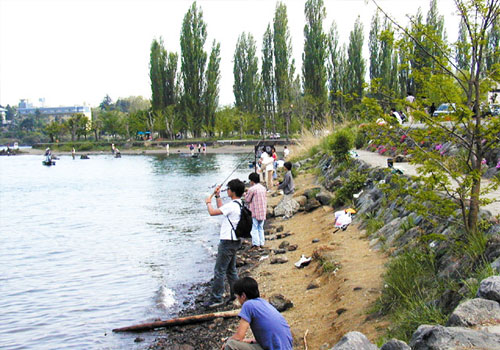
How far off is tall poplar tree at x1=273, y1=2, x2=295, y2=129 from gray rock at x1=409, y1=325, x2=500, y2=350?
6019 centimetres

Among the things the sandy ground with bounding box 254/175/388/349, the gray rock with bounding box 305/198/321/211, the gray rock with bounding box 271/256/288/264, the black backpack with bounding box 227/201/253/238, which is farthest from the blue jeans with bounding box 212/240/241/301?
the gray rock with bounding box 305/198/321/211

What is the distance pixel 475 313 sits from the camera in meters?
4.40

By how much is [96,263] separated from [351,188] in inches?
283

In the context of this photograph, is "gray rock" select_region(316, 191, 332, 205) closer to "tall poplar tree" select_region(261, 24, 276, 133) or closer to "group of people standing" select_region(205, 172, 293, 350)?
"group of people standing" select_region(205, 172, 293, 350)

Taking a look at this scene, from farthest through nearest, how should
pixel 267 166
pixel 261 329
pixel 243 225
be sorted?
pixel 267 166 → pixel 243 225 → pixel 261 329

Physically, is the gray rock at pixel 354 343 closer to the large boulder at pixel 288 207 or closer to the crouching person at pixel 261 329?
the crouching person at pixel 261 329

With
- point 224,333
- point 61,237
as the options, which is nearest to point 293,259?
point 224,333

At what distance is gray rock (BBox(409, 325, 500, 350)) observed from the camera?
12.8 feet

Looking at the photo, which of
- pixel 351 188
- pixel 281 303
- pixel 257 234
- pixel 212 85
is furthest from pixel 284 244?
pixel 212 85

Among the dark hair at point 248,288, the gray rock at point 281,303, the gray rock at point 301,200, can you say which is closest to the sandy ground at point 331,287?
the gray rock at point 281,303

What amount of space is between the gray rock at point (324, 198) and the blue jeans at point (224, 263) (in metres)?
6.88

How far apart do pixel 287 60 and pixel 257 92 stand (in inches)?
322

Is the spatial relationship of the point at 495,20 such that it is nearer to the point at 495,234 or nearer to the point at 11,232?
the point at 495,234

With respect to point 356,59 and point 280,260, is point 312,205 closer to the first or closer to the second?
point 280,260
